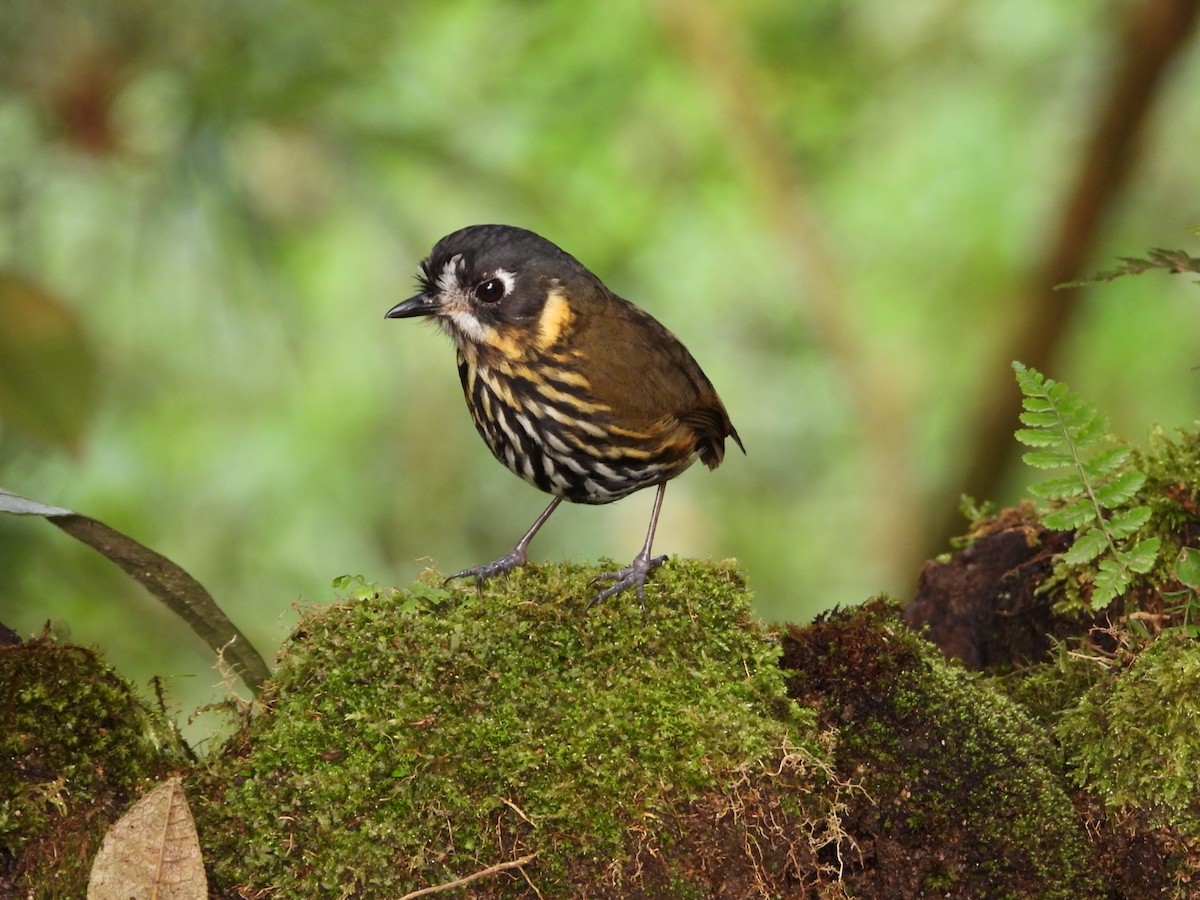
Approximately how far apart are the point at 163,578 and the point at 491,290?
120 centimetres

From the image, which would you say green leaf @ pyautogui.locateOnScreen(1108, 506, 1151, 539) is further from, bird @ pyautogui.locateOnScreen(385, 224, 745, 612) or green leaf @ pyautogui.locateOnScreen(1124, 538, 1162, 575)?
bird @ pyautogui.locateOnScreen(385, 224, 745, 612)

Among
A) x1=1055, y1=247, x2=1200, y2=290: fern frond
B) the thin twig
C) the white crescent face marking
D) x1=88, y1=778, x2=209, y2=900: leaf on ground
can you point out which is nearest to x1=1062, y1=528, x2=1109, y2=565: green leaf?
x1=1055, y1=247, x2=1200, y2=290: fern frond

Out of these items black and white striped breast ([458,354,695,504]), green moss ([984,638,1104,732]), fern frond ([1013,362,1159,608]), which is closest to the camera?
fern frond ([1013,362,1159,608])

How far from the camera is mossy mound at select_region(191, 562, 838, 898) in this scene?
2014 millimetres

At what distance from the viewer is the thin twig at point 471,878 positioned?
196 centimetres

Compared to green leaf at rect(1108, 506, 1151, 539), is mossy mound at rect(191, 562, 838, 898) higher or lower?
higher

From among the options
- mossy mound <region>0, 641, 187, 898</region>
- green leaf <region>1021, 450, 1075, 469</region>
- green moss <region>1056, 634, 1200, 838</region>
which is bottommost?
green moss <region>1056, 634, 1200, 838</region>

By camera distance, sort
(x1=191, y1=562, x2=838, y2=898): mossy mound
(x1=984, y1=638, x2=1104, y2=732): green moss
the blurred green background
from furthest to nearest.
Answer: the blurred green background
(x1=984, y1=638, x2=1104, y2=732): green moss
(x1=191, y1=562, x2=838, y2=898): mossy mound

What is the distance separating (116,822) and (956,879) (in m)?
1.47

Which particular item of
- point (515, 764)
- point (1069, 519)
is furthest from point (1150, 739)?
Result: point (515, 764)

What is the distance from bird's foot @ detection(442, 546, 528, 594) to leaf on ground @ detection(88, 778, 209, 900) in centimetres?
75

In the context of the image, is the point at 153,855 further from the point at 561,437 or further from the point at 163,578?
the point at 561,437

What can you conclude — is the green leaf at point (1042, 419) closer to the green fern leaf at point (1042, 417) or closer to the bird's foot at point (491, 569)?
the green fern leaf at point (1042, 417)

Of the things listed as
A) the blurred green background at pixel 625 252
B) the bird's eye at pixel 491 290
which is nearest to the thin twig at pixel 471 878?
the bird's eye at pixel 491 290
